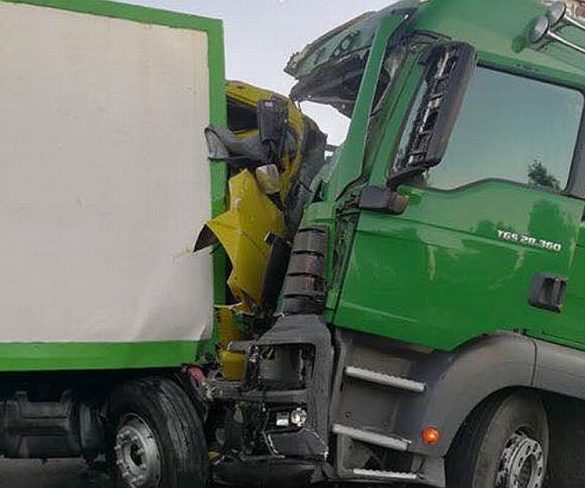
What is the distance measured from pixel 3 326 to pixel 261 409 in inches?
50.7

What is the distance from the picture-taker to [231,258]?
14.1 ft

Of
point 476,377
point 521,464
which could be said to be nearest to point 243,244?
point 476,377

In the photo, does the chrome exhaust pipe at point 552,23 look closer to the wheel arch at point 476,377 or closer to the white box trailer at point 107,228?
the wheel arch at point 476,377

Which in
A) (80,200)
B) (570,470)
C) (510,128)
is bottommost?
(570,470)

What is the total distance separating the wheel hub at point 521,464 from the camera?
156 inches

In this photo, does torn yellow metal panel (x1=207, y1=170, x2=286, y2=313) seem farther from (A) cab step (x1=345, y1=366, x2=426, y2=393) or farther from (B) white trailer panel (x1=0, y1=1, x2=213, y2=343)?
(A) cab step (x1=345, y1=366, x2=426, y2=393)

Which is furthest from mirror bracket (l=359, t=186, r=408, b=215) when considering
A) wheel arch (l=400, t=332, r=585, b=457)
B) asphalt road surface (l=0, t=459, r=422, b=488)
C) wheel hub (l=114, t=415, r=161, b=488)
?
asphalt road surface (l=0, t=459, r=422, b=488)

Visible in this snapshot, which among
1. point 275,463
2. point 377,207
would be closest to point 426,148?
point 377,207

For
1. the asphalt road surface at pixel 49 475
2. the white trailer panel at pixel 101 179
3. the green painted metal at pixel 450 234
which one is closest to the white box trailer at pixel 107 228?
the white trailer panel at pixel 101 179

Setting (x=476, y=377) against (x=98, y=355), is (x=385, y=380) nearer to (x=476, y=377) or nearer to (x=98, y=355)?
(x=476, y=377)

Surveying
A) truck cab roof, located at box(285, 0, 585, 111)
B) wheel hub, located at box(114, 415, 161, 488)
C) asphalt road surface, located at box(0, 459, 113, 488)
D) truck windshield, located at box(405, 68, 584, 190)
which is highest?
truck cab roof, located at box(285, 0, 585, 111)

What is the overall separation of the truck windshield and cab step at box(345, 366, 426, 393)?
2.84 feet

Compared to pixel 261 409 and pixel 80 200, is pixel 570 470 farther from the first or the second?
pixel 80 200

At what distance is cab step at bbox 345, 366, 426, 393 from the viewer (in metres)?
3.68
